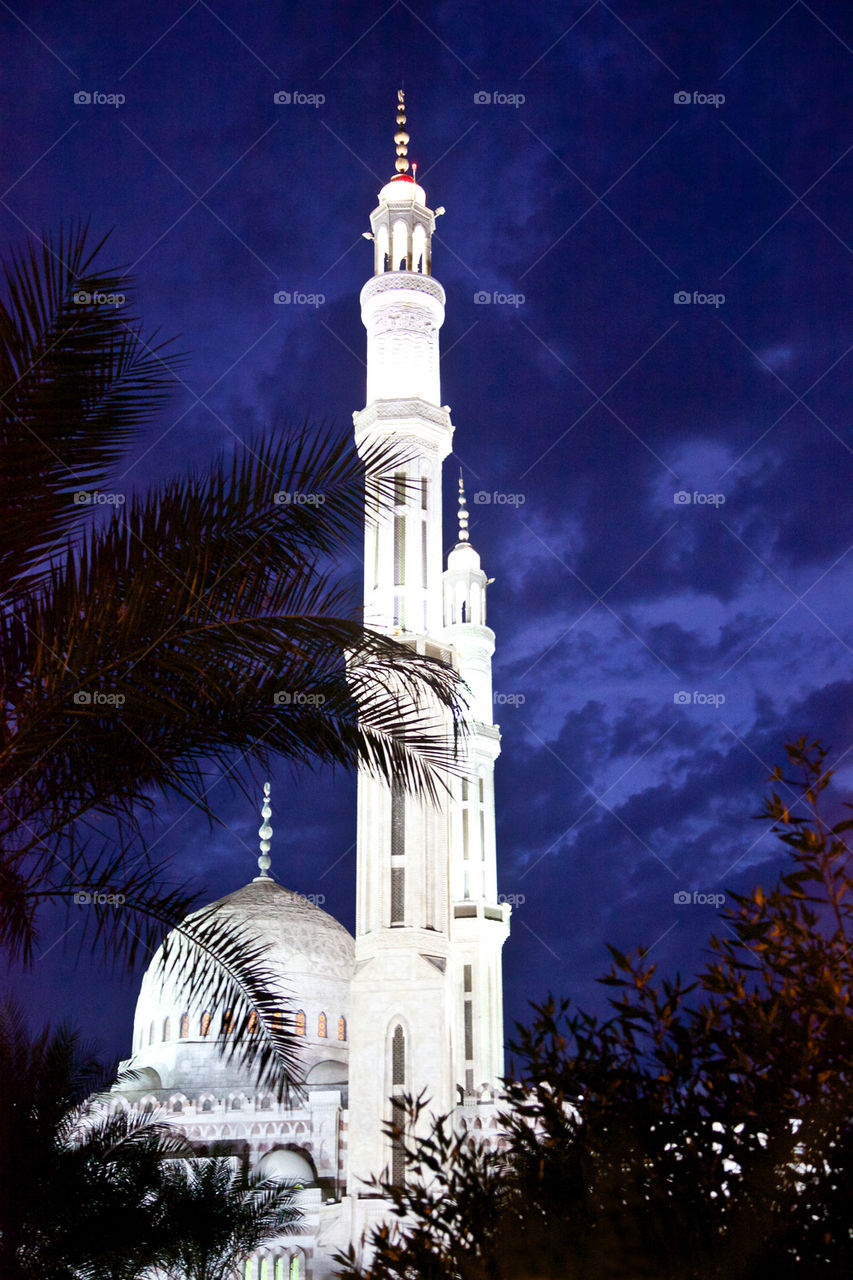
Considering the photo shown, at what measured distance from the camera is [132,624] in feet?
20.5

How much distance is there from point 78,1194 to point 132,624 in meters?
7.05

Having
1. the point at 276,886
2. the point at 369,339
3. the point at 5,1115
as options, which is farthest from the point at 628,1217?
the point at 276,886

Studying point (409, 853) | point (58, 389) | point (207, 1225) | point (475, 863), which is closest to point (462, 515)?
point (475, 863)

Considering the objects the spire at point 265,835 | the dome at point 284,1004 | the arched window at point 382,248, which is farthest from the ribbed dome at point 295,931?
the arched window at point 382,248

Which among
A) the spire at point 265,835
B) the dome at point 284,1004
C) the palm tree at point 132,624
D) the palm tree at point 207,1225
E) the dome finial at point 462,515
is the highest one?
the dome finial at point 462,515

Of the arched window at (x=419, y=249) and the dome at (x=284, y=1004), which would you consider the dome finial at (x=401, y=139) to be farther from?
the dome at (x=284, y=1004)

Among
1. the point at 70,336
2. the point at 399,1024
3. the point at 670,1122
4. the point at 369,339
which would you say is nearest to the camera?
the point at 670,1122

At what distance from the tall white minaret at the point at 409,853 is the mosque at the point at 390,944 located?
34mm

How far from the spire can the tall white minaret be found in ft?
33.5

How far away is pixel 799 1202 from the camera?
430cm

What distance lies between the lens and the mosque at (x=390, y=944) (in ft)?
72.4

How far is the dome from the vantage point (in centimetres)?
3253

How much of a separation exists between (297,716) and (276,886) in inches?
1275

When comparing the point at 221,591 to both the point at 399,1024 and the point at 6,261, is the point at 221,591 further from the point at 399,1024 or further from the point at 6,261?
the point at 399,1024
